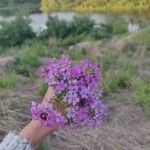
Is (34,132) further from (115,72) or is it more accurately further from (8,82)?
(115,72)

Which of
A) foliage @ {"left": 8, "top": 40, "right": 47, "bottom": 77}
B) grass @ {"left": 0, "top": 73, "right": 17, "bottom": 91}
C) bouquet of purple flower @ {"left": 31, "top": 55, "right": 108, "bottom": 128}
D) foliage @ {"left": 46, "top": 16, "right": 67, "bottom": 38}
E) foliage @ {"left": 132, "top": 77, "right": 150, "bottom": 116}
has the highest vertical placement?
bouquet of purple flower @ {"left": 31, "top": 55, "right": 108, "bottom": 128}

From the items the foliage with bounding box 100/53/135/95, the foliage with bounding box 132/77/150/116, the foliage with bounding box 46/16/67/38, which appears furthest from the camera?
the foliage with bounding box 46/16/67/38

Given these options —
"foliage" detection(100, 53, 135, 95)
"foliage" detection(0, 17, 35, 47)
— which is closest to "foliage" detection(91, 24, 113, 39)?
"foliage" detection(0, 17, 35, 47)

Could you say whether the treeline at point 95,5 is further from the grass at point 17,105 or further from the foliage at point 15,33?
the grass at point 17,105

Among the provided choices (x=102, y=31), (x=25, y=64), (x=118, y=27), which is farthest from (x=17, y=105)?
(x=118, y=27)

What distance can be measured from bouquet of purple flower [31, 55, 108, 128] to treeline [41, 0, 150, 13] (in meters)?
38.4

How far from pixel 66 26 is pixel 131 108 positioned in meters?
10.7

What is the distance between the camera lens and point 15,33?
595 inches

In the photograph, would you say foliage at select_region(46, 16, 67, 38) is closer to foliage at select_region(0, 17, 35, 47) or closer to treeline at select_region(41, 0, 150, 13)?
foliage at select_region(0, 17, 35, 47)

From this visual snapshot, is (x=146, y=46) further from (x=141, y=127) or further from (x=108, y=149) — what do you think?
(x=108, y=149)

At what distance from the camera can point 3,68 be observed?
21.4ft

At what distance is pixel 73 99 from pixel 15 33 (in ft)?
42.7

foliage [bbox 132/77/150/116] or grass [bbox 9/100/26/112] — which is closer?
grass [bbox 9/100/26/112]

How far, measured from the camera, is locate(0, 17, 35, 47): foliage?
14984 mm
